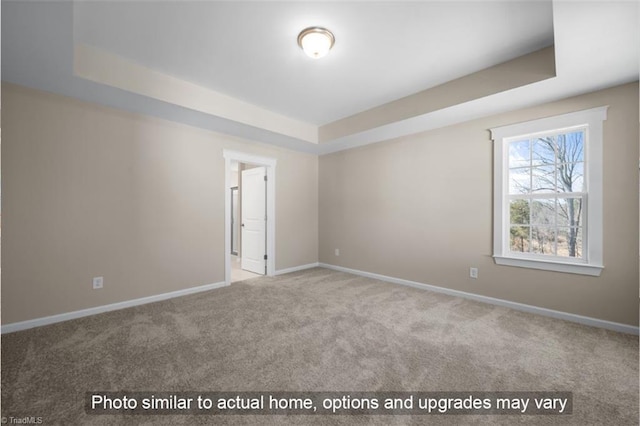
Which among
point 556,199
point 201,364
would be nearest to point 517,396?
point 201,364

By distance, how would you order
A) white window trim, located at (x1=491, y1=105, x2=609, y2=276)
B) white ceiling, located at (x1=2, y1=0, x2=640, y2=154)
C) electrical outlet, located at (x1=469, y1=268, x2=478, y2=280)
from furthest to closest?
electrical outlet, located at (x1=469, y1=268, x2=478, y2=280), white window trim, located at (x1=491, y1=105, x2=609, y2=276), white ceiling, located at (x1=2, y1=0, x2=640, y2=154)

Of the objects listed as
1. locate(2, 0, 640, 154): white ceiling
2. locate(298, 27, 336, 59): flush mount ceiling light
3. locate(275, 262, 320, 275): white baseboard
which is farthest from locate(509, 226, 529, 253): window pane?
locate(275, 262, 320, 275): white baseboard

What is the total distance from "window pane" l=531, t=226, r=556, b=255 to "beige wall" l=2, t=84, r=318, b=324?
4.28 m

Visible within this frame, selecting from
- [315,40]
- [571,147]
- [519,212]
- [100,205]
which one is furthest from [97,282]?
[571,147]

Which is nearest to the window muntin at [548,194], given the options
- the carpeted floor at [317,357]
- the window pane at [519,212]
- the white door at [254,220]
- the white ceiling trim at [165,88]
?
the window pane at [519,212]

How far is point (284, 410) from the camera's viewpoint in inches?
62.1

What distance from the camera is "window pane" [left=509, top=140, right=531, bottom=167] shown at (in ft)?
10.7

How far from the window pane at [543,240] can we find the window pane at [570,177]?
0.50 meters

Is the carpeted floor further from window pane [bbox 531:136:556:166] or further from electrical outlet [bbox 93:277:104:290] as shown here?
window pane [bbox 531:136:556:166]

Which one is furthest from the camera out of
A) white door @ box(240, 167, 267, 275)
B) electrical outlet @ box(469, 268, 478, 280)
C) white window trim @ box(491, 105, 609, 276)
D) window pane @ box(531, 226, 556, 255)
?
white door @ box(240, 167, 267, 275)

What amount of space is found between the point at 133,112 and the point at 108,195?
3.52ft

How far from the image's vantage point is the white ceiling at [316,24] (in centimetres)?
205

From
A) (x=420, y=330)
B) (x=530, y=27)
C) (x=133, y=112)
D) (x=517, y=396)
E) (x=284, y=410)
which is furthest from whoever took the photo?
(x=133, y=112)

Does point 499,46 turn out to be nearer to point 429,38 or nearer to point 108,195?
point 429,38
